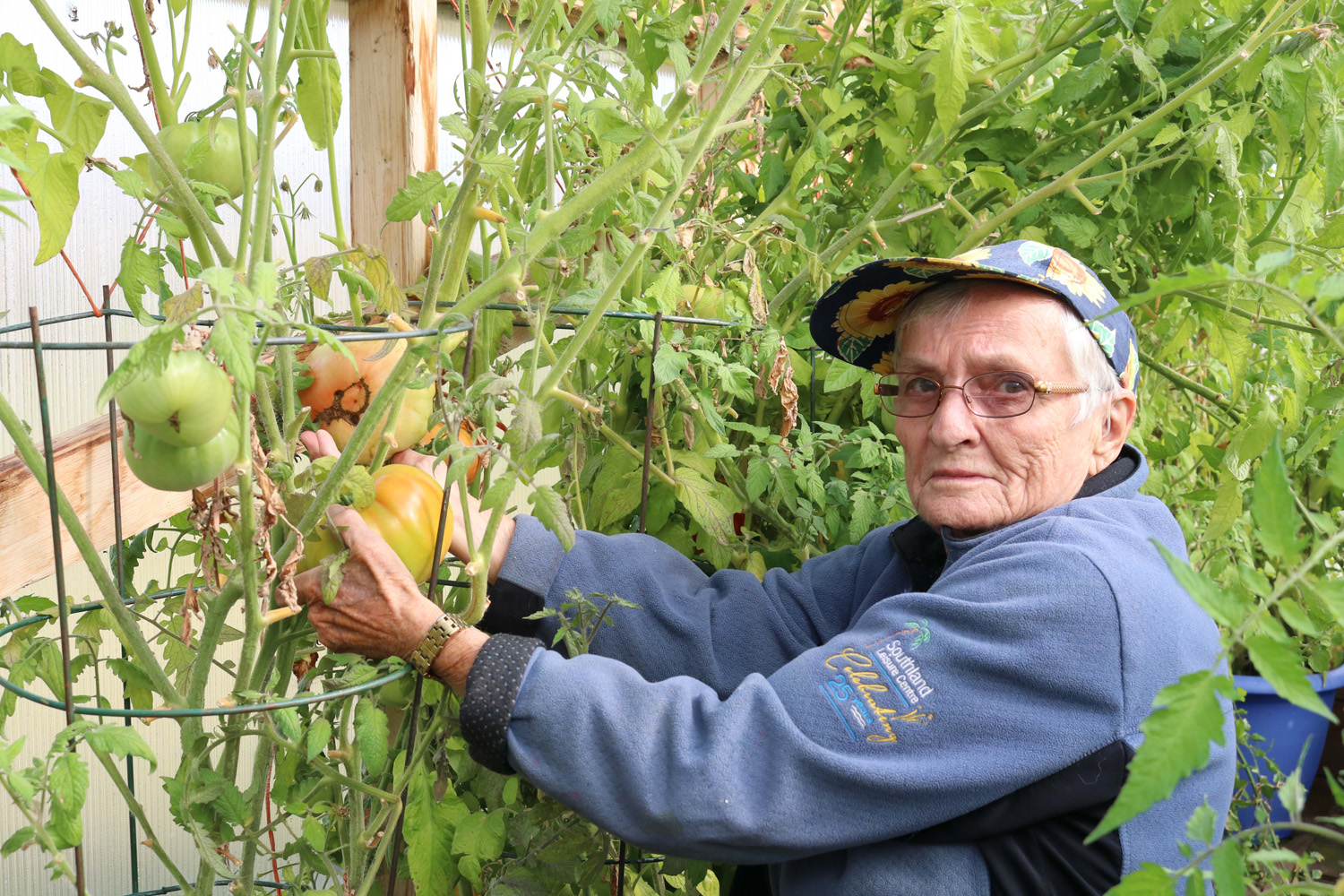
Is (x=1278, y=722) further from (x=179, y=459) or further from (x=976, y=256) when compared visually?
(x=179, y=459)

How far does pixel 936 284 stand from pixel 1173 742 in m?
0.86

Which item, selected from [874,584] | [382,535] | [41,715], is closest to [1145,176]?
[874,584]

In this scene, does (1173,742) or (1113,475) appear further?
(1113,475)

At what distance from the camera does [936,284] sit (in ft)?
4.16

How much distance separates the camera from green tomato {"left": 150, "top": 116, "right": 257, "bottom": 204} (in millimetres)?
911

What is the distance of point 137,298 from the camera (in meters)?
0.93

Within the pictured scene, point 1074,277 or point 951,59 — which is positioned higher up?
point 951,59

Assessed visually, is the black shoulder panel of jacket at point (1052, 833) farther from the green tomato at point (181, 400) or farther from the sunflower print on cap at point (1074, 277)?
the green tomato at point (181, 400)

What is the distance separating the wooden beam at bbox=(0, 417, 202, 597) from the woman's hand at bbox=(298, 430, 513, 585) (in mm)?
259

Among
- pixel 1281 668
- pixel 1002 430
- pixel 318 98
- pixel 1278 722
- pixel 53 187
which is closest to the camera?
pixel 1281 668

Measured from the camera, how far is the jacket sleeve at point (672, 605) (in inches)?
48.7

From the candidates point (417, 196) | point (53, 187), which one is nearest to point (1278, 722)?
point (417, 196)

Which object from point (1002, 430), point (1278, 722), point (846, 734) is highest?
point (1002, 430)

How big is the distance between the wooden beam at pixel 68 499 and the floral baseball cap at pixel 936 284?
80cm
